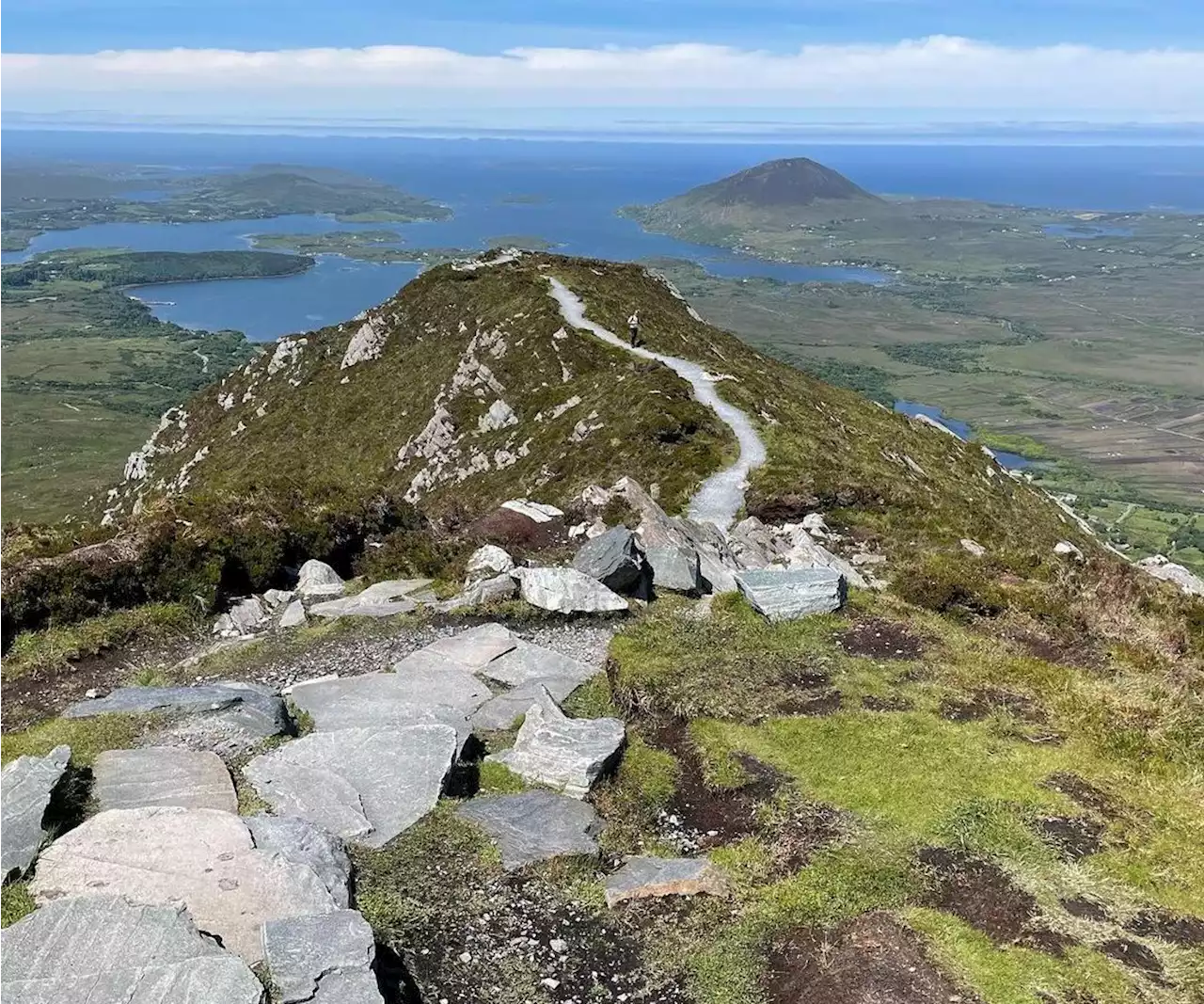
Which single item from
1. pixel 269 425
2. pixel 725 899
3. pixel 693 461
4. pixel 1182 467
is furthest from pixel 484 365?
pixel 1182 467

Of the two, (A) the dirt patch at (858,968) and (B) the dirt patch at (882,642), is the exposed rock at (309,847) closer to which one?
(A) the dirt patch at (858,968)

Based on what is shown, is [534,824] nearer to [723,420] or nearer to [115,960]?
[115,960]

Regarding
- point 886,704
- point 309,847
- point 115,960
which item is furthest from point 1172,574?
point 115,960

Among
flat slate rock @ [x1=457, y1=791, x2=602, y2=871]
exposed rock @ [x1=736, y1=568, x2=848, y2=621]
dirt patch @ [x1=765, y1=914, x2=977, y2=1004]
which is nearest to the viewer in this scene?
dirt patch @ [x1=765, y1=914, x2=977, y2=1004]

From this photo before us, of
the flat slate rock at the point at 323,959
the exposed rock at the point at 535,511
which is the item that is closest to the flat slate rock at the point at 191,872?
the flat slate rock at the point at 323,959

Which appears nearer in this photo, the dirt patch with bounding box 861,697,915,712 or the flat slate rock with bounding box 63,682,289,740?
the flat slate rock with bounding box 63,682,289,740

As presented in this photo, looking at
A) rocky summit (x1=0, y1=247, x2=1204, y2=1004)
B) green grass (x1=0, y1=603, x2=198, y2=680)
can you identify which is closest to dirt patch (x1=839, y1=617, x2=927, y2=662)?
rocky summit (x1=0, y1=247, x2=1204, y2=1004)

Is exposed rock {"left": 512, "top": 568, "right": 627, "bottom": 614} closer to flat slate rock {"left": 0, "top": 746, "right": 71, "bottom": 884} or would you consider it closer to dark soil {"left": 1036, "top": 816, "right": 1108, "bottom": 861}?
flat slate rock {"left": 0, "top": 746, "right": 71, "bottom": 884}

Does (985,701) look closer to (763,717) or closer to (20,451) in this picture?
Result: (763,717)
